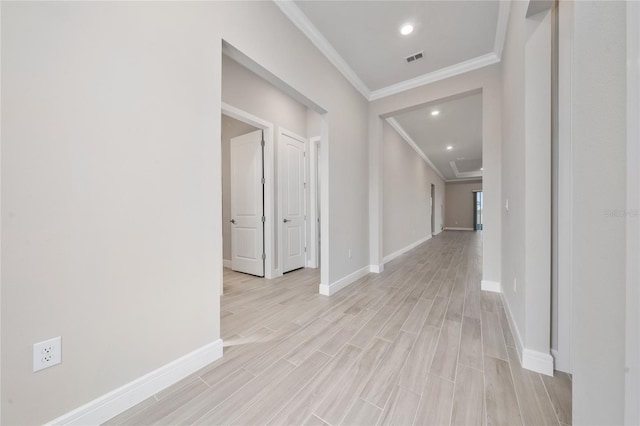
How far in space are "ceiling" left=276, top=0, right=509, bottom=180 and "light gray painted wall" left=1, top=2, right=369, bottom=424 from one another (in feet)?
3.52

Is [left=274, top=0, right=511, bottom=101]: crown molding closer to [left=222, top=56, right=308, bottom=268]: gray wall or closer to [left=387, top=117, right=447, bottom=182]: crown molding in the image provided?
[left=222, top=56, right=308, bottom=268]: gray wall

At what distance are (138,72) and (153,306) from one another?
1252 mm

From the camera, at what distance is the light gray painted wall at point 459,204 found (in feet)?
40.5

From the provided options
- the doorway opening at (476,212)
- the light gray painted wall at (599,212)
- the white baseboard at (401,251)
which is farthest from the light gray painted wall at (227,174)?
the doorway opening at (476,212)

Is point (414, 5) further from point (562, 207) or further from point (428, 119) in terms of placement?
point (428, 119)

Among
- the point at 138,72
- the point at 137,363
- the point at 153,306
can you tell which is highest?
the point at 138,72

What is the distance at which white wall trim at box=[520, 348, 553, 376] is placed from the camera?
134 cm

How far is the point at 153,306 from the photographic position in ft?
4.09

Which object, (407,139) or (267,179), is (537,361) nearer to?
(267,179)

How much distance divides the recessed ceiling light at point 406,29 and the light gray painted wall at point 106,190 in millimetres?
1674

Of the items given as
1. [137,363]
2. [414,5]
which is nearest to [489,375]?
[137,363]

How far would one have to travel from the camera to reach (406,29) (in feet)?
7.85

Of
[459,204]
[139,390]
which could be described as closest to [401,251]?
[139,390]

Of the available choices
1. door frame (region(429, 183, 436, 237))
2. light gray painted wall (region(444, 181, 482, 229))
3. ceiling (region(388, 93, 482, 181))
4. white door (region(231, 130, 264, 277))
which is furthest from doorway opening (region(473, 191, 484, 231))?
white door (region(231, 130, 264, 277))
